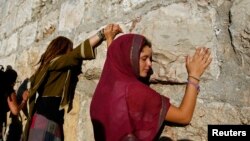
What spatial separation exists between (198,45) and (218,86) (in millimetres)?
204

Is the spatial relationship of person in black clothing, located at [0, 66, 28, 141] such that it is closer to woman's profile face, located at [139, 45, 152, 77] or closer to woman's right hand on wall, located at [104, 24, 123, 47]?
woman's right hand on wall, located at [104, 24, 123, 47]

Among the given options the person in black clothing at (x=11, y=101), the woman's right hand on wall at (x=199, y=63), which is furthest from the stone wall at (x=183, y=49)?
the person in black clothing at (x=11, y=101)

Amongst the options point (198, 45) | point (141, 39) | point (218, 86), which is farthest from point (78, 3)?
point (218, 86)

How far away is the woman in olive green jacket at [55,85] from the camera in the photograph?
85.4 inches

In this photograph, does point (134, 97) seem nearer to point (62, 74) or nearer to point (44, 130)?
point (62, 74)

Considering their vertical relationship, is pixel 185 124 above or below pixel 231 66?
below

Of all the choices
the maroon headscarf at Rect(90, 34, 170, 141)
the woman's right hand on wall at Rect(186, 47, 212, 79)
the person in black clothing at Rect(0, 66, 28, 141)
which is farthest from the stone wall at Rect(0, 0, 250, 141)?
the person in black clothing at Rect(0, 66, 28, 141)

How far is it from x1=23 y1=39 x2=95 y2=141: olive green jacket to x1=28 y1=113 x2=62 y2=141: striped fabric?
163 mm

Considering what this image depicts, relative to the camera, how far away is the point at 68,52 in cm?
229

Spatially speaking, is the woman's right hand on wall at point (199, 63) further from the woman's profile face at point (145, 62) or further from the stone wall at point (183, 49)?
the woman's profile face at point (145, 62)

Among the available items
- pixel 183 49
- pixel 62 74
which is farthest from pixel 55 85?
pixel 183 49

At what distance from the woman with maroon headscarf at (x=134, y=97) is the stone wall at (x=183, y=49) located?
7cm

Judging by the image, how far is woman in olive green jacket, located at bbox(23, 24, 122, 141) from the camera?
2.17m

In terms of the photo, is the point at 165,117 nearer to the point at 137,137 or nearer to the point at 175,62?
the point at 137,137
